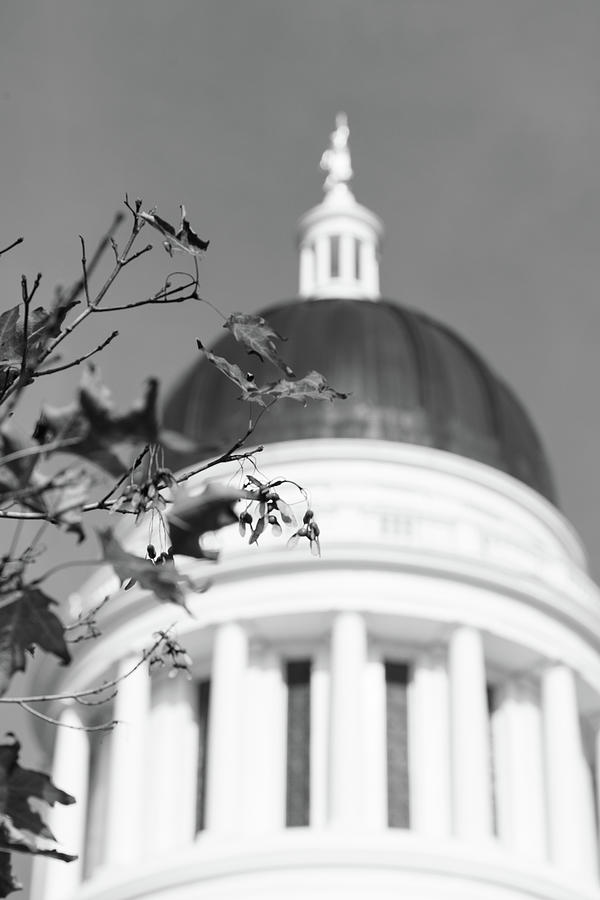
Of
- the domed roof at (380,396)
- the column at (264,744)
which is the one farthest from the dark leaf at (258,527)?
the domed roof at (380,396)

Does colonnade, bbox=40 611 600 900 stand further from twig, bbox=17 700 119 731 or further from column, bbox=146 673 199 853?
twig, bbox=17 700 119 731

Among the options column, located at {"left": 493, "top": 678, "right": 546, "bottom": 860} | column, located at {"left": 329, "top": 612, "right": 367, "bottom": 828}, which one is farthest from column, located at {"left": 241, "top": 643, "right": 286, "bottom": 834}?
column, located at {"left": 493, "top": 678, "right": 546, "bottom": 860}

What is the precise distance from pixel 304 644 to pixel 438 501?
418cm

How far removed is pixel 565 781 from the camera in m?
42.9

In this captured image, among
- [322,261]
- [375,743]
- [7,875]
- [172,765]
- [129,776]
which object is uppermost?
[322,261]

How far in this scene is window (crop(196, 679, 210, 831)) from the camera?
4288 centimetres

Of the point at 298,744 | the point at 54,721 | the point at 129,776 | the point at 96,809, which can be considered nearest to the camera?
the point at 54,721

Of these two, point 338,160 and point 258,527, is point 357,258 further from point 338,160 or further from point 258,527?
point 258,527

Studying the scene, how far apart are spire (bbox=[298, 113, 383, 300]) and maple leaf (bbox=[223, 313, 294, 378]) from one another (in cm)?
4946

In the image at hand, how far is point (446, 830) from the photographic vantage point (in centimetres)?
4184

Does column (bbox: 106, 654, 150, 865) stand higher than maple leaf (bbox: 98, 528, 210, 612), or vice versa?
column (bbox: 106, 654, 150, 865)

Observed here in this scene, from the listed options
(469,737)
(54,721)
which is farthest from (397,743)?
(54,721)

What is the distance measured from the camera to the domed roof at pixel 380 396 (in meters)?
46.5

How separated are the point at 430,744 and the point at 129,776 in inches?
240
